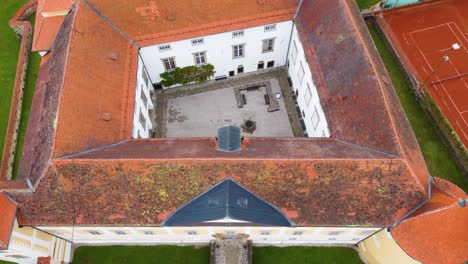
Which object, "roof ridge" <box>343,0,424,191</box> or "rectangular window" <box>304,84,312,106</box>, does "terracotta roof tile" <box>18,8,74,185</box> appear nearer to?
"rectangular window" <box>304,84,312,106</box>

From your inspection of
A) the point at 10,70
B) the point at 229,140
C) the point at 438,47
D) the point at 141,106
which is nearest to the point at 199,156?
the point at 229,140

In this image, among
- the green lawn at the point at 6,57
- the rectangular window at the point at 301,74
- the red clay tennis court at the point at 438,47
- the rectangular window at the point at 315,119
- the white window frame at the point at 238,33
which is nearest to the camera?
the rectangular window at the point at 315,119

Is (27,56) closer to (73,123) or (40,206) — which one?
(73,123)

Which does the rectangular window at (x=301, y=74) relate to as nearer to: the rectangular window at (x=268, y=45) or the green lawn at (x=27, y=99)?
the rectangular window at (x=268, y=45)

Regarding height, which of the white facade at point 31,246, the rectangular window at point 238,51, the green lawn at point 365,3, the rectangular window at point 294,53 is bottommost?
the white facade at point 31,246

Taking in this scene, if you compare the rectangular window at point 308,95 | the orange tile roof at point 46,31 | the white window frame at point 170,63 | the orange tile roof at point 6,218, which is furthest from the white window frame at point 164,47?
the orange tile roof at point 6,218

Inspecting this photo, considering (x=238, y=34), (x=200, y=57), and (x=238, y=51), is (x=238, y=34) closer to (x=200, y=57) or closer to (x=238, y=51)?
(x=238, y=51)

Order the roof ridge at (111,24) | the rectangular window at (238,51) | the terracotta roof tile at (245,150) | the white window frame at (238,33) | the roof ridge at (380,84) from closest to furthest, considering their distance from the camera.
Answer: the roof ridge at (380,84), the terracotta roof tile at (245,150), the roof ridge at (111,24), the white window frame at (238,33), the rectangular window at (238,51)

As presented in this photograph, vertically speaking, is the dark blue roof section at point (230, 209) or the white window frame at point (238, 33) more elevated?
the white window frame at point (238, 33)

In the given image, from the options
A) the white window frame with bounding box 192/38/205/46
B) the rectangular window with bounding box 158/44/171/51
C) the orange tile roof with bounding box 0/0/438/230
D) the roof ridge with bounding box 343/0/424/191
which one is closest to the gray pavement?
the white window frame with bounding box 192/38/205/46
